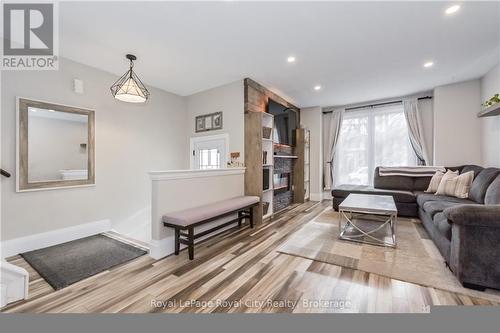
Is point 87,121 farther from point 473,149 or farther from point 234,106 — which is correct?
point 473,149

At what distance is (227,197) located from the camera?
11.6ft

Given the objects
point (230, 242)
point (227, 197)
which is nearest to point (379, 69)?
point (227, 197)

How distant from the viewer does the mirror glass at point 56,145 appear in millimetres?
2748

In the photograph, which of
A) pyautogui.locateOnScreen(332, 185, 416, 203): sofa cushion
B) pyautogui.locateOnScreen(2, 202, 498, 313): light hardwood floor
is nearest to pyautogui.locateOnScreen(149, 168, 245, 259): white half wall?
pyautogui.locateOnScreen(2, 202, 498, 313): light hardwood floor

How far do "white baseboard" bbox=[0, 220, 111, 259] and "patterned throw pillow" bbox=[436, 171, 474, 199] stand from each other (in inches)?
233

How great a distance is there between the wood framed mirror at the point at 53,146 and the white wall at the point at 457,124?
666 cm

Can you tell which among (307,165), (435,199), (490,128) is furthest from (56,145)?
(490,128)

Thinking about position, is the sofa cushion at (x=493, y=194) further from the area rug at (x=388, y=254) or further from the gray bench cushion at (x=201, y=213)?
the gray bench cushion at (x=201, y=213)

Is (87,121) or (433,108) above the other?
(433,108)

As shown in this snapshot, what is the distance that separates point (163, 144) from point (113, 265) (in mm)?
2686

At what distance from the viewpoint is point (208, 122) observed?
4398 millimetres

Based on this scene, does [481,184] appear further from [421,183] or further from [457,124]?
[457,124]

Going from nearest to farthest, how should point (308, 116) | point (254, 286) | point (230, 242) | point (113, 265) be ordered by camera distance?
1. point (254, 286)
2. point (113, 265)
3. point (230, 242)
4. point (308, 116)

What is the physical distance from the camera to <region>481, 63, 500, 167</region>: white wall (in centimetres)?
338
